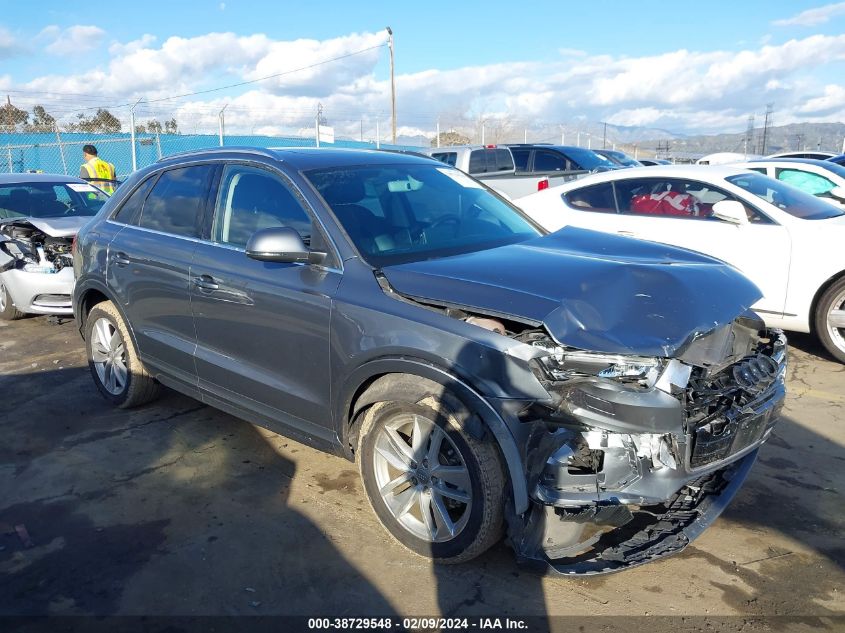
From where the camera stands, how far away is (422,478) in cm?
318

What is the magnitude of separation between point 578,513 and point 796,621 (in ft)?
3.18

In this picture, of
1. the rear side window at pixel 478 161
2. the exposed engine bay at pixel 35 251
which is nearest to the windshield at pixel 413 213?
the exposed engine bay at pixel 35 251

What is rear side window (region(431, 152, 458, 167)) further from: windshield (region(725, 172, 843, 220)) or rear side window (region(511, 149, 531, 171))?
windshield (region(725, 172, 843, 220))

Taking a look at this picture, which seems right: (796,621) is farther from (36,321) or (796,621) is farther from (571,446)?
(36,321)

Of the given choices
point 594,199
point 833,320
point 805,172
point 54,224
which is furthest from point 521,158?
point 54,224

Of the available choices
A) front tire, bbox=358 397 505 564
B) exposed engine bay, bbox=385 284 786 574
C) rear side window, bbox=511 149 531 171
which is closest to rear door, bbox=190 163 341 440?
front tire, bbox=358 397 505 564

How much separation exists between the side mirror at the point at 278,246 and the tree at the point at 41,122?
24.3 metres

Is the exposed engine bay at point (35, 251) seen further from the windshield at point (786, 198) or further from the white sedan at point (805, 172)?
the white sedan at point (805, 172)

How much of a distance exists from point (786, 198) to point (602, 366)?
487 centimetres

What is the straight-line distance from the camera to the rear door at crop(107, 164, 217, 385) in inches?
168

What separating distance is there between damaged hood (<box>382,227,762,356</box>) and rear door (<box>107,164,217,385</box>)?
64.0 inches

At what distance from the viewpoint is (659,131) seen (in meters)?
167

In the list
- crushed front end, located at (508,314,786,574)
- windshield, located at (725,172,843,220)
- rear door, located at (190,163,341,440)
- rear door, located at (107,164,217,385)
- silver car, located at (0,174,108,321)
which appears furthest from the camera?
silver car, located at (0,174,108,321)

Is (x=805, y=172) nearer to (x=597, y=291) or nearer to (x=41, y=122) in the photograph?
(x=597, y=291)
